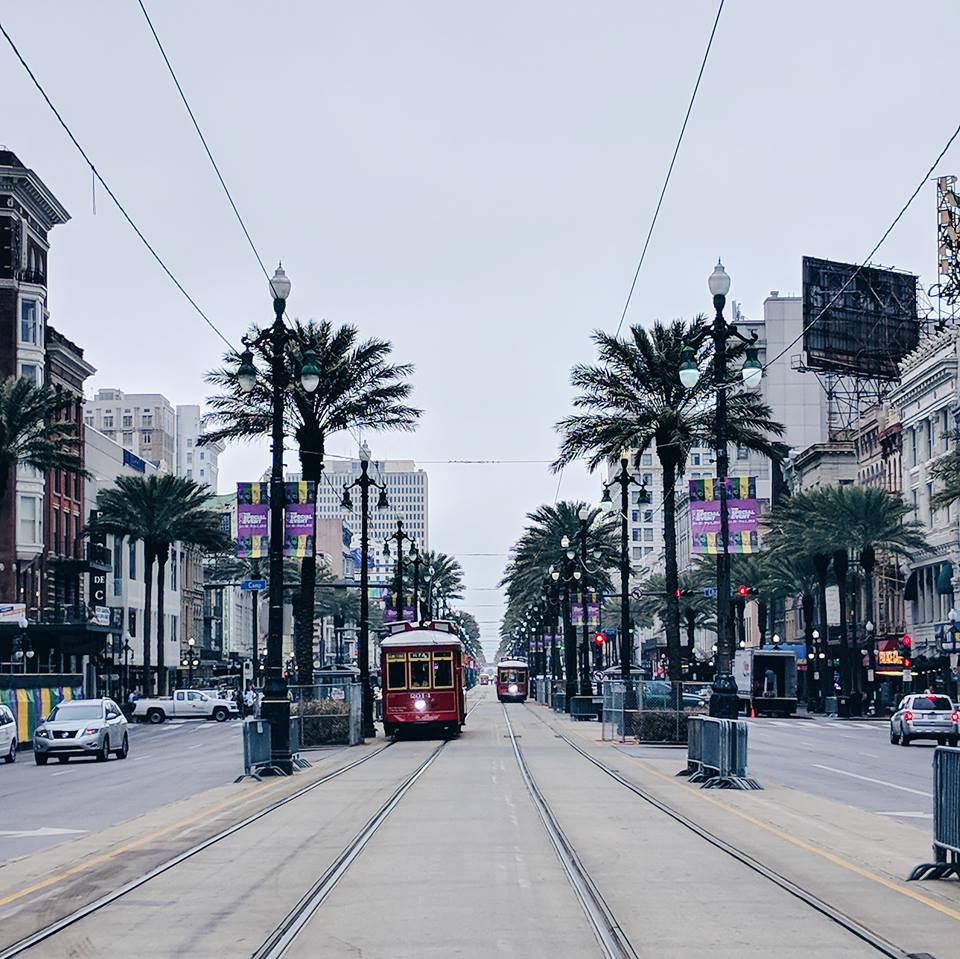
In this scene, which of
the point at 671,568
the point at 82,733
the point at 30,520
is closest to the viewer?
the point at 671,568

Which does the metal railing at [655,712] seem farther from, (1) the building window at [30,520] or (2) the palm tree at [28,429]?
Result: (1) the building window at [30,520]

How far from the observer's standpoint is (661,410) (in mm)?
44125

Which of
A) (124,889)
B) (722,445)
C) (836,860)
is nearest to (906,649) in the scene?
(722,445)

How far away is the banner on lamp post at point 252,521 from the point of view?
130 feet

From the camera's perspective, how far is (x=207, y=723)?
79062mm

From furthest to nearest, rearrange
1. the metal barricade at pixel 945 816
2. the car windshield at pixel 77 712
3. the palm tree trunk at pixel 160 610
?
the palm tree trunk at pixel 160 610
the car windshield at pixel 77 712
the metal barricade at pixel 945 816

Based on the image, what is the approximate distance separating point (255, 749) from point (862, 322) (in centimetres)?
7385

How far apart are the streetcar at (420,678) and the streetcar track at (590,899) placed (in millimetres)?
25701

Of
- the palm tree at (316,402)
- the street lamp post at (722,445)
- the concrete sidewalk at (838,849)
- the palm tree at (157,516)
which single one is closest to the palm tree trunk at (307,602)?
the palm tree at (316,402)

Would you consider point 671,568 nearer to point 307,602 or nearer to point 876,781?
point 307,602

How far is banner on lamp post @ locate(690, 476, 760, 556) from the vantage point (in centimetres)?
3238

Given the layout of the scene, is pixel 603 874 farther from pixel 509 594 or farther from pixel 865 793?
pixel 509 594

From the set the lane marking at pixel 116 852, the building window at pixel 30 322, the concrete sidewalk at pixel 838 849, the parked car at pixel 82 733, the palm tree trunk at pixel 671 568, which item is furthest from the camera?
the building window at pixel 30 322

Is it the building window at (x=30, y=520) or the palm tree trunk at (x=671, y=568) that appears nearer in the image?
the palm tree trunk at (x=671, y=568)
